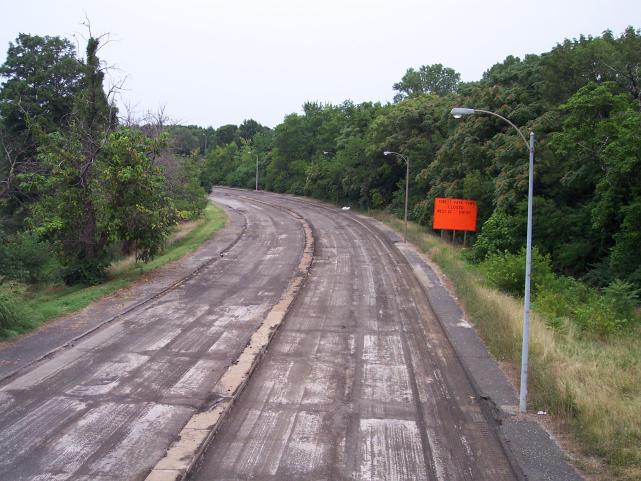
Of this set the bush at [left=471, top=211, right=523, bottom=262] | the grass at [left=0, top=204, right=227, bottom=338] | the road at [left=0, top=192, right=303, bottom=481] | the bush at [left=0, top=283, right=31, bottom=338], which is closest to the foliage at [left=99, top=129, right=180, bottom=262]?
the grass at [left=0, top=204, right=227, bottom=338]

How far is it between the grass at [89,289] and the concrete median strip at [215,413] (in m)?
6.68

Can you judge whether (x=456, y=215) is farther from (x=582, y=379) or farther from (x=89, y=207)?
(x=582, y=379)

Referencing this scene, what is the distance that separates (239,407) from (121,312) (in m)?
9.41

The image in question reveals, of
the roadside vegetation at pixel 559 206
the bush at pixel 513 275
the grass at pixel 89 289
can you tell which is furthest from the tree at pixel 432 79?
the bush at pixel 513 275

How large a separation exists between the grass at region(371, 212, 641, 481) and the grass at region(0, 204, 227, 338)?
13.4m

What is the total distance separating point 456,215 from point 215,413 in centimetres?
3121

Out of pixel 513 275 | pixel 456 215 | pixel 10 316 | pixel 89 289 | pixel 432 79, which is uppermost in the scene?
pixel 432 79

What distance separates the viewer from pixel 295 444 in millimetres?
10117

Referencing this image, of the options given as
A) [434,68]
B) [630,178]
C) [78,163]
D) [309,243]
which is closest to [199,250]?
[309,243]

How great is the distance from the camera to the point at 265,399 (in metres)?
12.3

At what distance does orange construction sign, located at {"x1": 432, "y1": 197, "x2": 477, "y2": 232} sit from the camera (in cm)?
3966

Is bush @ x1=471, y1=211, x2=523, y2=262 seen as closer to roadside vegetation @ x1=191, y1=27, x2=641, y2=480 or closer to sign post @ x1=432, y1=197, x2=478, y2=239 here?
roadside vegetation @ x1=191, y1=27, x2=641, y2=480

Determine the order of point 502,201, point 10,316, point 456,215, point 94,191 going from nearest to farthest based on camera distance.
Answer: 1. point 10,316
2. point 94,191
3. point 502,201
4. point 456,215

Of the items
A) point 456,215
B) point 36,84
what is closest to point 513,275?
point 456,215
